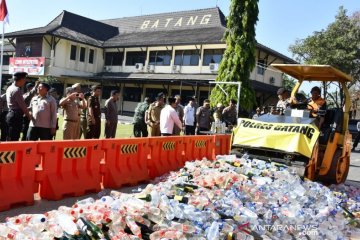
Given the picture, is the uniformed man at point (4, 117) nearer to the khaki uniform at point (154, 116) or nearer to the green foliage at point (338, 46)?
the khaki uniform at point (154, 116)

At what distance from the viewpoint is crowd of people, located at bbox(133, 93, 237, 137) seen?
10555 millimetres

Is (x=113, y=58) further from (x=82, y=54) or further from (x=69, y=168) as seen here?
(x=69, y=168)

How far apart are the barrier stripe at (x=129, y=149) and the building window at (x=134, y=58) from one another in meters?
30.8

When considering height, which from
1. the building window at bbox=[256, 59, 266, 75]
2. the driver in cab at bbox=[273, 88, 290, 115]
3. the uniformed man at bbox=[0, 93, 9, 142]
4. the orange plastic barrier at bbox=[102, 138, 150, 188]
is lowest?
the orange plastic barrier at bbox=[102, 138, 150, 188]

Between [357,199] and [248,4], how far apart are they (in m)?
18.6

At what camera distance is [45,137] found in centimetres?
814

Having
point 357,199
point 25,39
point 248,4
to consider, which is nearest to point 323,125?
point 357,199

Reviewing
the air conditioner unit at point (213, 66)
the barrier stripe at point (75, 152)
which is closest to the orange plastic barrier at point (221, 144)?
the barrier stripe at point (75, 152)

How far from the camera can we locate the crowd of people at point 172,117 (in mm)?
10555

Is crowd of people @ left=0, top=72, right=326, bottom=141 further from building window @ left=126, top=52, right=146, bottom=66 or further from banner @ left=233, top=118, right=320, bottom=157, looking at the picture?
building window @ left=126, top=52, right=146, bottom=66

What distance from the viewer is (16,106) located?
8117mm

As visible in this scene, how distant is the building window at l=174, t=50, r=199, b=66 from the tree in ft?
32.3

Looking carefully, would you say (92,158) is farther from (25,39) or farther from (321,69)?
(25,39)

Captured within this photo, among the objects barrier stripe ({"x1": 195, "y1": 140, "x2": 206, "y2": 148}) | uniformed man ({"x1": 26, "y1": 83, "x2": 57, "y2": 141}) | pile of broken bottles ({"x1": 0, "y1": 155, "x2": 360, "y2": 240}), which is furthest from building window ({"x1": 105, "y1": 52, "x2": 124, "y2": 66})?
pile of broken bottles ({"x1": 0, "y1": 155, "x2": 360, "y2": 240})
